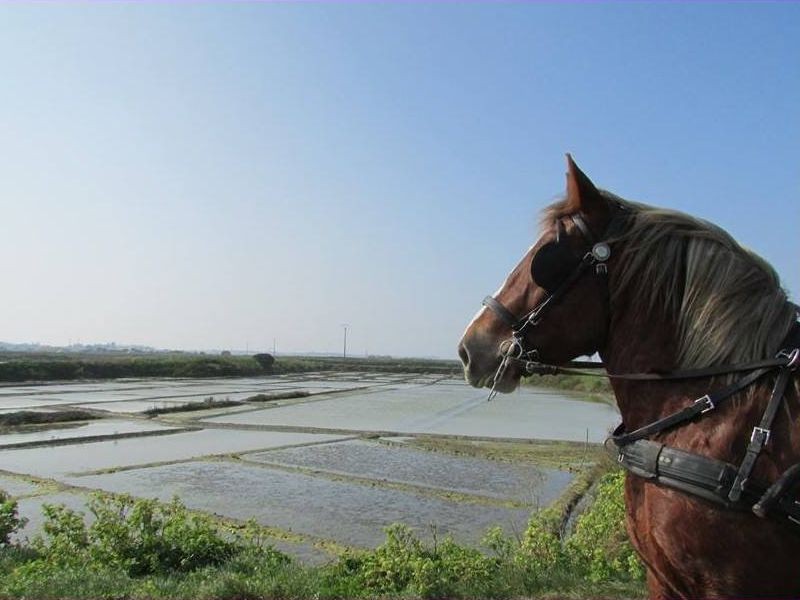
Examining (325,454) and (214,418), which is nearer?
(325,454)

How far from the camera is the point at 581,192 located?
6.50 feet

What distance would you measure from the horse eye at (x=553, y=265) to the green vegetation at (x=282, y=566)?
2.80m

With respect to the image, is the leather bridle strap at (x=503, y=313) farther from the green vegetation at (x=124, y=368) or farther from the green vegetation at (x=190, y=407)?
the green vegetation at (x=124, y=368)

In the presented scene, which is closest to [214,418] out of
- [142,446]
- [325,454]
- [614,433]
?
[142,446]

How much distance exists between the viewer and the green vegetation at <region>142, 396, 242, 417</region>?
77.4 feet

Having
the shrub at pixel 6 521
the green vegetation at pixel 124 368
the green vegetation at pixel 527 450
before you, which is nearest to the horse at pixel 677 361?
the shrub at pixel 6 521

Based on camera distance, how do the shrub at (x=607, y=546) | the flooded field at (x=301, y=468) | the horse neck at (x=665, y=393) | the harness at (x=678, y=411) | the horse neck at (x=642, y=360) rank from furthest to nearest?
1. the flooded field at (x=301, y=468)
2. the shrub at (x=607, y=546)
3. the horse neck at (x=642, y=360)
4. the horse neck at (x=665, y=393)
5. the harness at (x=678, y=411)

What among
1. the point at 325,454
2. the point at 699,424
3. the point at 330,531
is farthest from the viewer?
the point at 325,454

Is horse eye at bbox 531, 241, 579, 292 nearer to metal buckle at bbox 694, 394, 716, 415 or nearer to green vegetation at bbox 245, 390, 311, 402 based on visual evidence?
metal buckle at bbox 694, 394, 716, 415

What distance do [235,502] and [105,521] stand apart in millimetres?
4810

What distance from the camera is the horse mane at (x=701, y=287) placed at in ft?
5.86

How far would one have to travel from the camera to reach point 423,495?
35.8 ft

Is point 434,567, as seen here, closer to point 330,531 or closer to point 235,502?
point 330,531

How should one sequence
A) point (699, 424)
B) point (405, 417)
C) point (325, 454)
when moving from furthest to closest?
point (405, 417) < point (325, 454) < point (699, 424)
